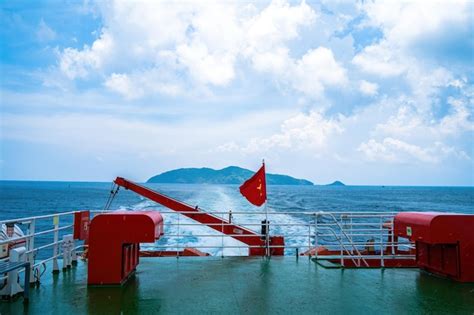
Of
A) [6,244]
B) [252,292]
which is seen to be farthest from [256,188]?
[6,244]

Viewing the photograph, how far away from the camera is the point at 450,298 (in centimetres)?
561

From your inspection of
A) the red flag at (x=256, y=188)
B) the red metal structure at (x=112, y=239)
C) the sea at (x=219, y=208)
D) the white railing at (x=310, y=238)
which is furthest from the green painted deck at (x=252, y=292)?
the red flag at (x=256, y=188)

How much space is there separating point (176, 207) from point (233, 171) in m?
184

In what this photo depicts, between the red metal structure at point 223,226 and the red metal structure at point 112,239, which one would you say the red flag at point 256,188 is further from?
the red metal structure at point 112,239

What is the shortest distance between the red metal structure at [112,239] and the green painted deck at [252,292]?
25 centimetres

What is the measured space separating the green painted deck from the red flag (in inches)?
60.8

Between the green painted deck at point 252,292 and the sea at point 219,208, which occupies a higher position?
the green painted deck at point 252,292

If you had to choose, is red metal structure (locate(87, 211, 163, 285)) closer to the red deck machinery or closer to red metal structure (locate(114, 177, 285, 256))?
red metal structure (locate(114, 177, 285, 256))

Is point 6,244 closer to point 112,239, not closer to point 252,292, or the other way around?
point 112,239

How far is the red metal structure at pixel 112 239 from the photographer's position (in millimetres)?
6020

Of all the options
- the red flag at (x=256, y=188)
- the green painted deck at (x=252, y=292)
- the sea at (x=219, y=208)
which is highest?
the red flag at (x=256, y=188)

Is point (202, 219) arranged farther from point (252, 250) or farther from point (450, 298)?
point (450, 298)

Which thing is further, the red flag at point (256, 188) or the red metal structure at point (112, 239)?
the red flag at point (256, 188)

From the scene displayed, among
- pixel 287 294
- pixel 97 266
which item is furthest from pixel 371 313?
pixel 97 266
